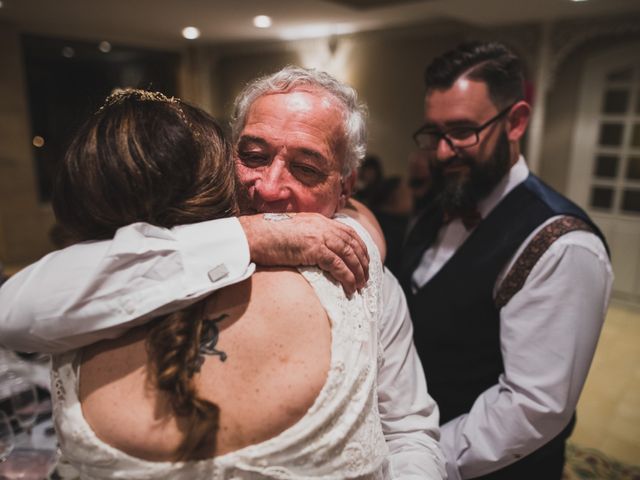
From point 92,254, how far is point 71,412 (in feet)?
0.76

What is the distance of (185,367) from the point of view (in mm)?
636

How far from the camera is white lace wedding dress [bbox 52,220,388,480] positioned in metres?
0.65

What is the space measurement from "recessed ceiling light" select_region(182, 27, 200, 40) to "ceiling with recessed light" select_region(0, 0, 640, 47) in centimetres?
10

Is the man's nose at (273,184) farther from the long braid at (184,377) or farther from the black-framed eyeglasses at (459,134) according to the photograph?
the black-framed eyeglasses at (459,134)

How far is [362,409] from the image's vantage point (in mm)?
717

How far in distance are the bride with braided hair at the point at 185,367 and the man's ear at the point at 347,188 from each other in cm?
55

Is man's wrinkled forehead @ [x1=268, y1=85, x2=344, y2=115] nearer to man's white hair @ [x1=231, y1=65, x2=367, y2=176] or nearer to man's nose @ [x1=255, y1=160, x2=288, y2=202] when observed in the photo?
man's white hair @ [x1=231, y1=65, x2=367, y2=176]

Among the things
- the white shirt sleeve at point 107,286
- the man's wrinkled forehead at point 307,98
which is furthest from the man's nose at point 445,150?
the white shirt sleeve at point 107,286

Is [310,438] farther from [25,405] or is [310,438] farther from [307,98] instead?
[25,405]

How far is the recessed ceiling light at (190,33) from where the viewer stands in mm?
7122

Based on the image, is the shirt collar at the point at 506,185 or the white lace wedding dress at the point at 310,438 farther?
the shirt collar at the point at 506,185

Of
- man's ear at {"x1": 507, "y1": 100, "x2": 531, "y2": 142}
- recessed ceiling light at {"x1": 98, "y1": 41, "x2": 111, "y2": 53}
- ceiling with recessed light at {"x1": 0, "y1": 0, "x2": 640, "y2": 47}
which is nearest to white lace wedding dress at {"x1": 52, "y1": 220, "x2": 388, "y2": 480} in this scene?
man's ear at {"x1": 507, "y1": 100, "x2": 531, "y2": 142}

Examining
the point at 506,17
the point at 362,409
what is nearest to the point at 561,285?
the point at 362,409

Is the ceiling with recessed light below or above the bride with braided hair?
above
